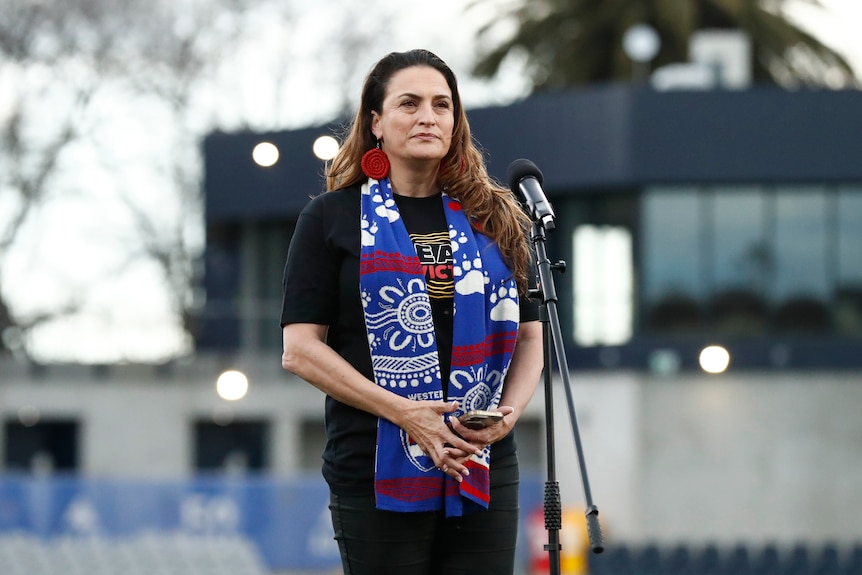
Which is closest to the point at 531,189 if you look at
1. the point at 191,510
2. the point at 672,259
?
the point at 191,510

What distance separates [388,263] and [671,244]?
19027 mm

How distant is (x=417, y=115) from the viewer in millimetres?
3824

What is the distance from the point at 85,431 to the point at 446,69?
73.2ft

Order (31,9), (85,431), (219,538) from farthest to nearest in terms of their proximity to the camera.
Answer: (31,9)
(85,431)
(219,538)

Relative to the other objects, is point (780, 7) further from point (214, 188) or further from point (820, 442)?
point (214, 188)

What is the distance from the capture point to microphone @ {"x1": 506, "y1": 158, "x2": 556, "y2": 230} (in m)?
3.95

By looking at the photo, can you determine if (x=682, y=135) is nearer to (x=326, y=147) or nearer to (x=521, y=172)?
(x=326, y=147)

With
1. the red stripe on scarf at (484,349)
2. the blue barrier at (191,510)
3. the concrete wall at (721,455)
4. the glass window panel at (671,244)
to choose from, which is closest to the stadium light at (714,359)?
the red stripe on scarf at (484,349)

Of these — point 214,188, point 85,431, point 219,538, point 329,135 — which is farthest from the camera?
point 214,188

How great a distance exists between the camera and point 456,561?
3.69m

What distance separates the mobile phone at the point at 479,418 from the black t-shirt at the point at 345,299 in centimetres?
15

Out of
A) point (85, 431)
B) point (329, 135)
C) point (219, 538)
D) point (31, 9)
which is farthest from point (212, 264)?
point (329, 135)

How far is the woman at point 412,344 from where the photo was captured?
3.63 metres

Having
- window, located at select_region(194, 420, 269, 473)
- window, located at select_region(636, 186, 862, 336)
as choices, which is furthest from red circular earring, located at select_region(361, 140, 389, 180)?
window, located at select_region(194, 420, 269, 473)
